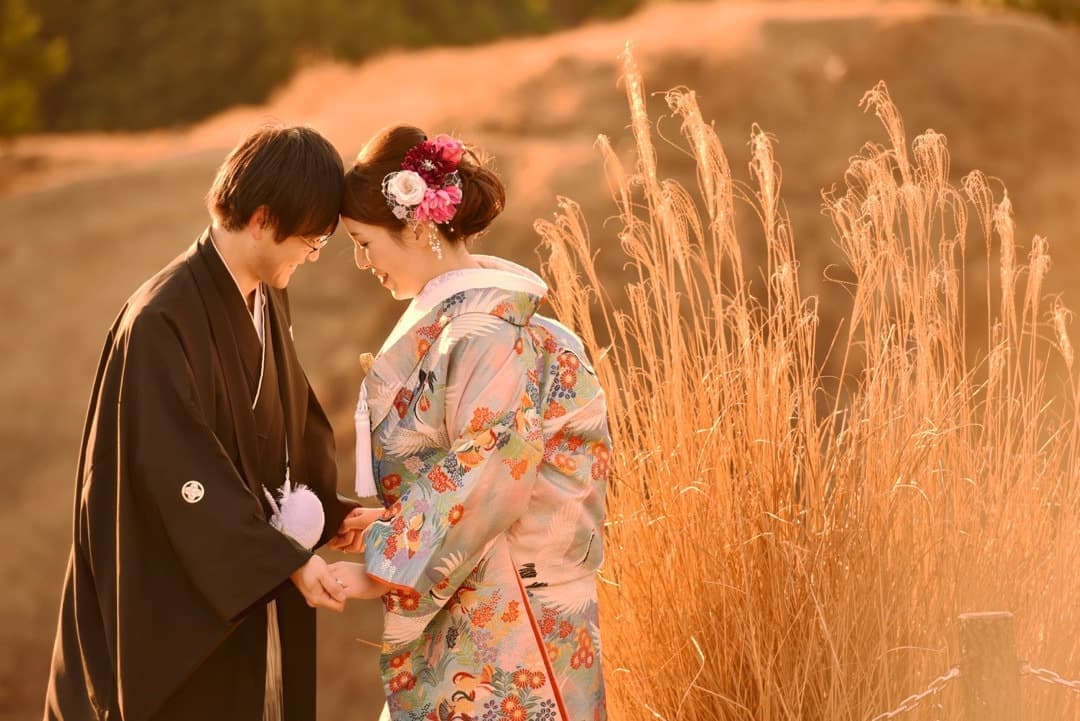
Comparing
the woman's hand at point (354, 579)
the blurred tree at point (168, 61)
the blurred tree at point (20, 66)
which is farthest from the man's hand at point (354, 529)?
the blurred tree at point (168, 61)

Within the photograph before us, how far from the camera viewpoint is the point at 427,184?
7.43ft

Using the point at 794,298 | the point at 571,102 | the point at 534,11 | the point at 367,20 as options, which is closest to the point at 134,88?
the point at 367,20

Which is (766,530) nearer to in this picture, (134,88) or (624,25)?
(624,25)

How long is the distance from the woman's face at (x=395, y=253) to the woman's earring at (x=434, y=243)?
0.01 metres

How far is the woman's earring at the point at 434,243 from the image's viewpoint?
2.32 meters

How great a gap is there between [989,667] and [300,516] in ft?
3.89

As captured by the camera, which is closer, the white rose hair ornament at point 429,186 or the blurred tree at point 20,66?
the white rose hair ornament at point 429,186

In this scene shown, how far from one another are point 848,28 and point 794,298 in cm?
606

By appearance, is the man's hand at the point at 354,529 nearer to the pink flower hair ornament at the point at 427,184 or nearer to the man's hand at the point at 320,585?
the man's hand at the point at 320,585

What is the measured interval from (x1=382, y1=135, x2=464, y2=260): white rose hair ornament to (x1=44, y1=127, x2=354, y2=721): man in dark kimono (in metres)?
0.14

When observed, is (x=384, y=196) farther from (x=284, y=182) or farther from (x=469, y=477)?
(x=469, y=477)

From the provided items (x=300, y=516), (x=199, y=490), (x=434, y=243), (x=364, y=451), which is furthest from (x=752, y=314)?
(x=199, y=490)

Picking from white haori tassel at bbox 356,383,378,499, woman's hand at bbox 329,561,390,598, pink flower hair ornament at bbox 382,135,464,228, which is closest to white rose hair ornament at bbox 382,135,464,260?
pink flower hair ornament at bbox 382,135,464,228

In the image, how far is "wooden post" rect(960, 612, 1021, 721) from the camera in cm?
225
